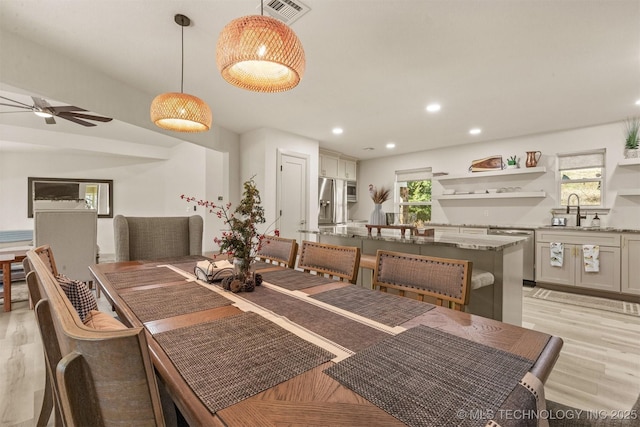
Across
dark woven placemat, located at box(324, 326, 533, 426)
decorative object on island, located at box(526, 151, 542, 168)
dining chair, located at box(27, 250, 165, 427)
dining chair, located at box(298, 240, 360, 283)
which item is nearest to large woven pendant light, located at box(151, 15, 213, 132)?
dining chair, located at box(298, 240, 360, 283)

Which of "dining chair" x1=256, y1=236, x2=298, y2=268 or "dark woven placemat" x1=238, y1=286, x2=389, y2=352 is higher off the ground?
"dining chair" x1=256, y1=236, x2=298, y2=268

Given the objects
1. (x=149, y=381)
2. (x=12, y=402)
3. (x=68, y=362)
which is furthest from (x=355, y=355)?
(x=12, y=402)

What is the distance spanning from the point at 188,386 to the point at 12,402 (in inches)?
74.6

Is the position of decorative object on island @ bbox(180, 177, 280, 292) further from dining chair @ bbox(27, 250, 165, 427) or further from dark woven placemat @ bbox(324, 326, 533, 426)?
dining chair @ bbox(27, 250, 165, 427)

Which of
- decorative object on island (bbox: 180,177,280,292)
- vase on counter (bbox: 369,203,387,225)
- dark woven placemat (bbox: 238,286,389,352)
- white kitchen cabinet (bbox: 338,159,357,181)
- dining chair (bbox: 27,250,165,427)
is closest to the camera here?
dining chair (bbox: 27,250,165,427)

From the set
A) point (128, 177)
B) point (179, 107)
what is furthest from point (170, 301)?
point (128, 177)

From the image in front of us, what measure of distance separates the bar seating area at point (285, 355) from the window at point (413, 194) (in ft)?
17.0

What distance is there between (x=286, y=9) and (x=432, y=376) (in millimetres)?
2119

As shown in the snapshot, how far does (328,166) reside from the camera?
20.1ft

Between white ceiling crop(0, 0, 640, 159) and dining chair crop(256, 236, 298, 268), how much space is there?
1527mm

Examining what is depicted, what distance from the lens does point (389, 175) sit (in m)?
6.68

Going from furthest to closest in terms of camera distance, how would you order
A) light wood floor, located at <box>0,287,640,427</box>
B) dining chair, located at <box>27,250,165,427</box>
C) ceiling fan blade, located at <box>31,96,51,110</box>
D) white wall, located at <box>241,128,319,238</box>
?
white wall, located at <box>241,128,319,238</box>
ceiling fan blade, located at <box>31,96,51,110</box>
light wood floor, located at <box>0,287,640,427</box>
dining chair, located at <box>27,250,165,427</box>

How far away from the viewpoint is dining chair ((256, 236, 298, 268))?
81.3 inches

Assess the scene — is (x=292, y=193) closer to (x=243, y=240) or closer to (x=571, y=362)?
(x=243, y=240)
